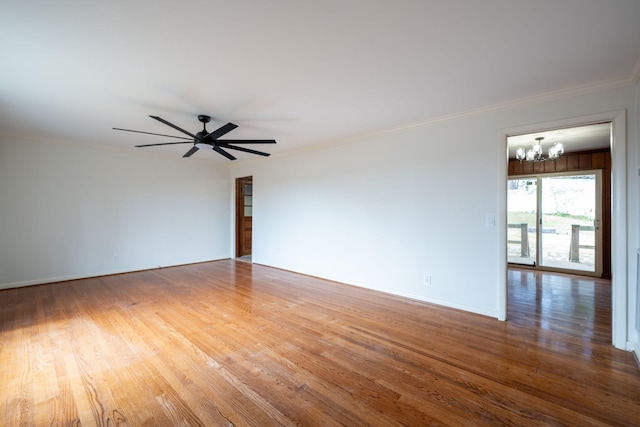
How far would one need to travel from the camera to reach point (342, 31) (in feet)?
6.16

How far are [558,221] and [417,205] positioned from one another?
4.07 metres

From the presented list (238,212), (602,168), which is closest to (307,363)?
(238,212)

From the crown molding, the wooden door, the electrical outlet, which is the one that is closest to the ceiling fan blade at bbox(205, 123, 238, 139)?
the crown molding

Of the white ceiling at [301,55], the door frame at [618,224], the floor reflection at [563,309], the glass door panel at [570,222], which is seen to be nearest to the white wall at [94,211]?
the white ceiling at [301,55]

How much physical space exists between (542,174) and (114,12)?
735 cm

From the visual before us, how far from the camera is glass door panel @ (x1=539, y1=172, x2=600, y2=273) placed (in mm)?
5320

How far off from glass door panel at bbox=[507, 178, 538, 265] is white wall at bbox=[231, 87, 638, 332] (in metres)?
3.38

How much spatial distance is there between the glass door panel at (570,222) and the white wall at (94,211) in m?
7.67

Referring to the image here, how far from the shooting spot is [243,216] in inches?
289

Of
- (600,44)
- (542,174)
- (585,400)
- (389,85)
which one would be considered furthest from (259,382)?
(542,174)

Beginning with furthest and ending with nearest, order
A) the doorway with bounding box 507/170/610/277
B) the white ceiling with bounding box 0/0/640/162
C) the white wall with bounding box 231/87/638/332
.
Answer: the doorway with bounding box 507/170/610/277 → the white wall with bounding box 231/87/638/332 → the white ceiling with bounding box 0/0/640/162

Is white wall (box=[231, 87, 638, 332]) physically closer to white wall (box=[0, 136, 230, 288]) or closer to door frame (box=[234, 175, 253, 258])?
door frame (box=[234, 175, 253, 258])

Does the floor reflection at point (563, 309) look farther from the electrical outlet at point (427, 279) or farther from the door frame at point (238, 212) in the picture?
the door frame at point (238, 212)

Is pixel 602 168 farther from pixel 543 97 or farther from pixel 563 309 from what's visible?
pixel 543 97
